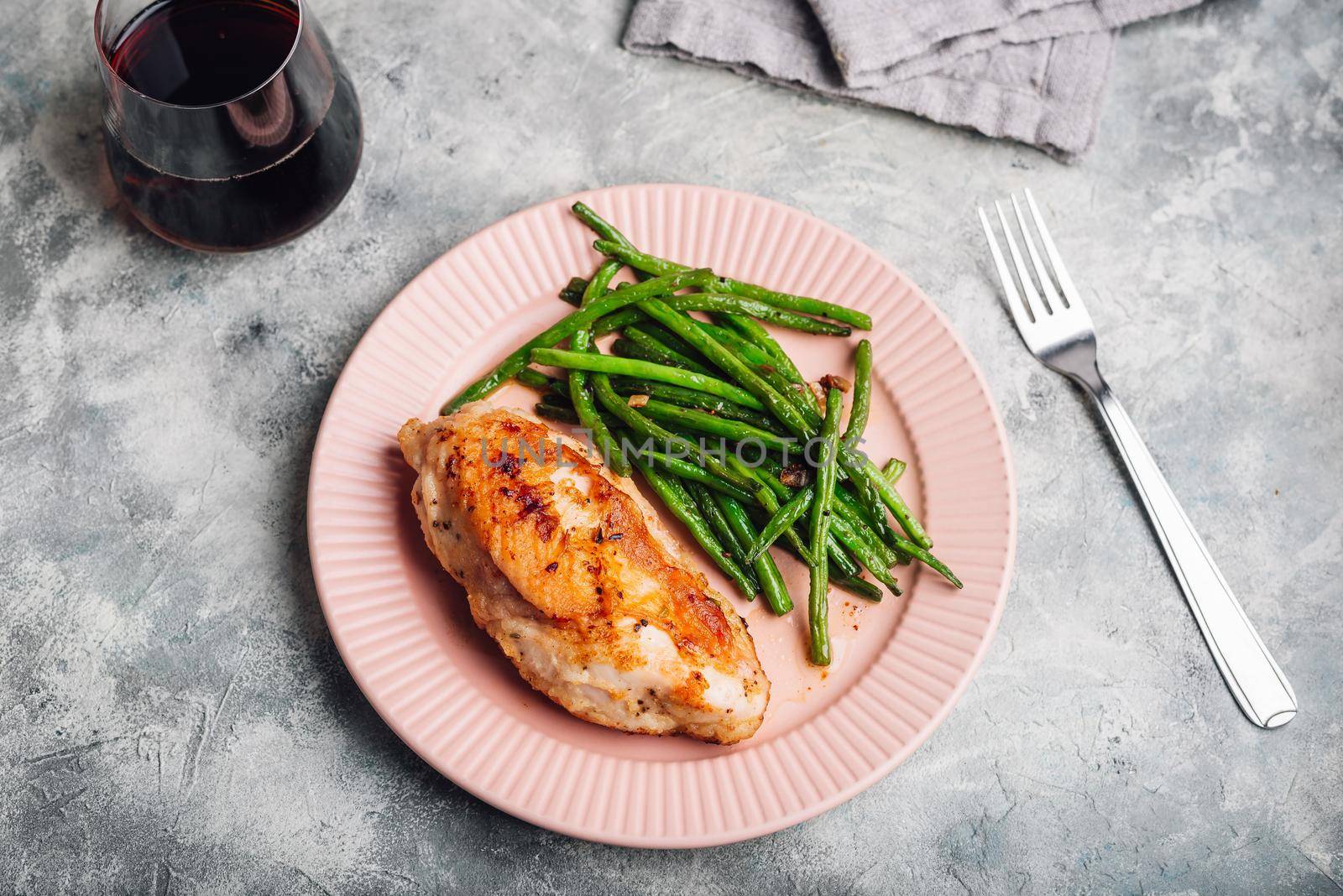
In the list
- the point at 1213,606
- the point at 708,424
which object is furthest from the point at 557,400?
the point at 1213,606

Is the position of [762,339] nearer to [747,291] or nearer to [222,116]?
[747,291]

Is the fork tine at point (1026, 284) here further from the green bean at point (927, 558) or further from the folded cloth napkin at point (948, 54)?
the green bean at point (927, 558)

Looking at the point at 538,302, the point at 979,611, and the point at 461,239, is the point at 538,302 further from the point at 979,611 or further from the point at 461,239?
the point at 979,611

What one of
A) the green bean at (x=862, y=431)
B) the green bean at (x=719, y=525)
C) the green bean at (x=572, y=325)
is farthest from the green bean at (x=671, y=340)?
the green bean at (x=862, y=431)

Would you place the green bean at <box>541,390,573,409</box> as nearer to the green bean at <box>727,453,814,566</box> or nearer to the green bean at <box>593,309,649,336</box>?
the green bean at <box>593,309,649,336</box>

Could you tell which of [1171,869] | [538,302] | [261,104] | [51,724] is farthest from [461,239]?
[1171,869]

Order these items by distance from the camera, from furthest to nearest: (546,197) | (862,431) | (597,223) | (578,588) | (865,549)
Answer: (546,197), (597,223), (862,431), (865,549), (578,588)
